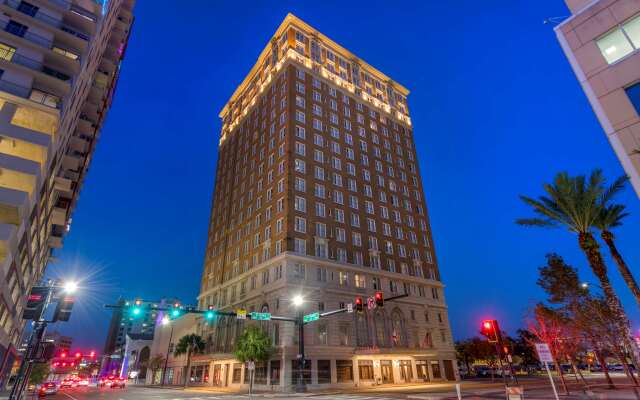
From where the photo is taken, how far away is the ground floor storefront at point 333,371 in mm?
42688

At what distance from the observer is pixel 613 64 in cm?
1645

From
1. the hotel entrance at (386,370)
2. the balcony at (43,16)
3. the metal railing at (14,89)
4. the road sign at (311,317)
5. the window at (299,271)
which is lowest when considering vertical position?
the hotel entrance at (386,370)

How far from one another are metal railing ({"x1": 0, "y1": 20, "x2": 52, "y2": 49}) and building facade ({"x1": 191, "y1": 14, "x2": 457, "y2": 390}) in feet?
104

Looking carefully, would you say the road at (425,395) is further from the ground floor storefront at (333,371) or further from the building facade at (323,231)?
the building facade at (323,231)

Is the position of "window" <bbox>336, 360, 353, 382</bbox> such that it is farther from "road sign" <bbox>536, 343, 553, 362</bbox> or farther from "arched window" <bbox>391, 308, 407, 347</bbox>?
"road sign" <bbox>536, 343, 553, 362</bbox>

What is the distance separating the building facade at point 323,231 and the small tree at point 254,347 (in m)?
1.87

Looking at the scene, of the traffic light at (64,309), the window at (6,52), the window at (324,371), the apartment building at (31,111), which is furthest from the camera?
the window at (324,371)

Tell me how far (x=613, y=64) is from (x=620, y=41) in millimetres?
1205

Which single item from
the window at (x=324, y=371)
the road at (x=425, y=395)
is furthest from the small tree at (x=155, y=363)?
the window at (x=324, y=371)

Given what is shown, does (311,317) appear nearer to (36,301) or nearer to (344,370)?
(344,370)

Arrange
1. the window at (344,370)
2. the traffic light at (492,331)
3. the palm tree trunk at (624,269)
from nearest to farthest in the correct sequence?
1. the traffic light at (492,331)
2. the palm tree trunk at (624,269)
3. the window at (344,370)

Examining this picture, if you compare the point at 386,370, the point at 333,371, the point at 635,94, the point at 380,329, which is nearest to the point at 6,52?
the point at 635,94

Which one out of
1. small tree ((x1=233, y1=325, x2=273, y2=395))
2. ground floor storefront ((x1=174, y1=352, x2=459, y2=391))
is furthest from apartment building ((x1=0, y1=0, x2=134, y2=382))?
ground floor storefront ((x1=174, y1=352, x2=459, y2=391))

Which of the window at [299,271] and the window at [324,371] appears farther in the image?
the window at [299,271]
